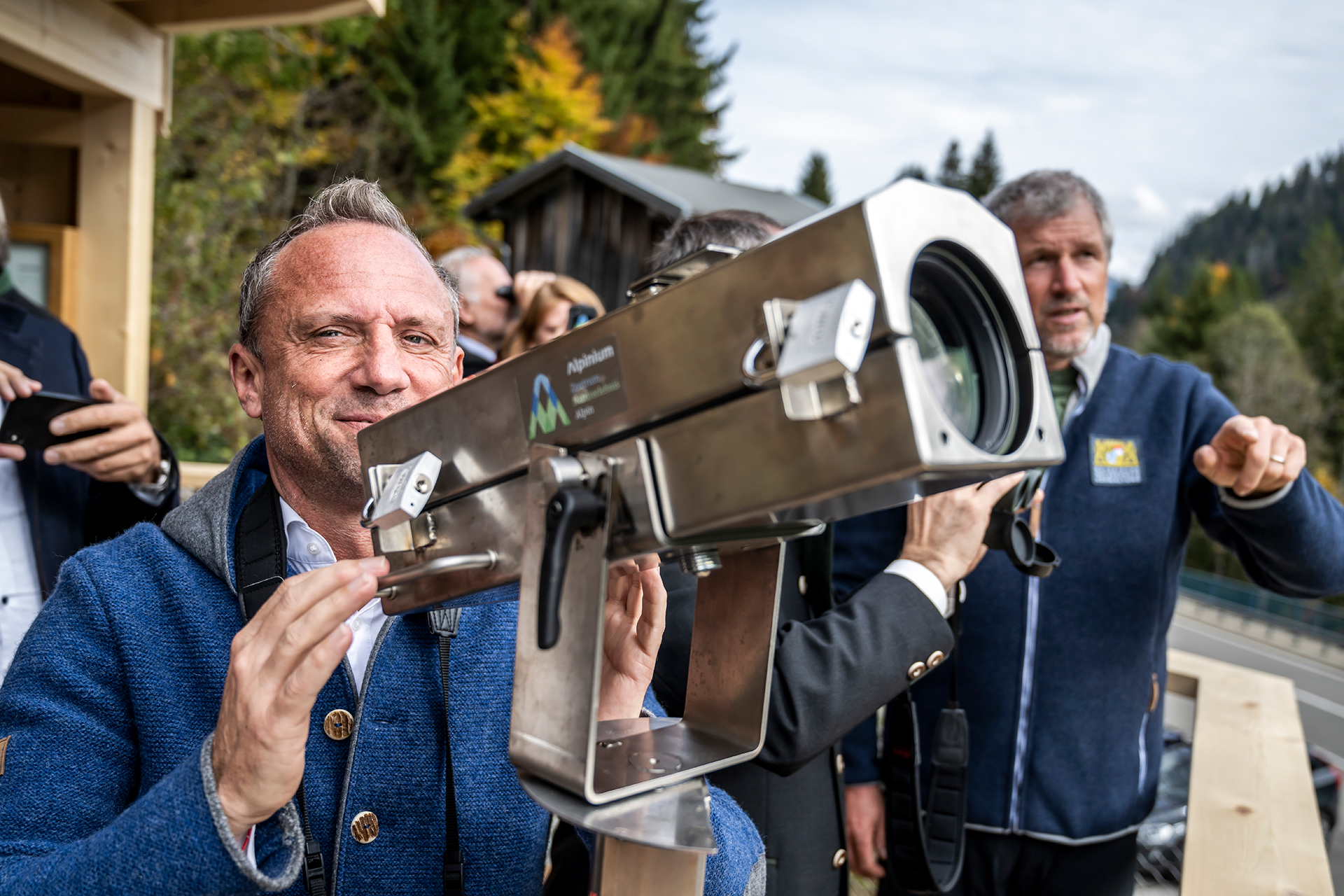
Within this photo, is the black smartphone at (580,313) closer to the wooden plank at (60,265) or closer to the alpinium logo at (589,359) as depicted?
the wooden plank at (60,265)

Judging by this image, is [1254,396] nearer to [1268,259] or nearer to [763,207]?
[763,207]

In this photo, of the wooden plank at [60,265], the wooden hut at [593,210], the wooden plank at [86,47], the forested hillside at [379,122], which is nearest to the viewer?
the wooden plank at [86,47]

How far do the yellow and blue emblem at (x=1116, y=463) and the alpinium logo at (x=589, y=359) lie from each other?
71.6 inches

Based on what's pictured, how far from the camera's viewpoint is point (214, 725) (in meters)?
1.44

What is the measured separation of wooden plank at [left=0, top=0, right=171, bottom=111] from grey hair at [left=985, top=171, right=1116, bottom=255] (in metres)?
2.94

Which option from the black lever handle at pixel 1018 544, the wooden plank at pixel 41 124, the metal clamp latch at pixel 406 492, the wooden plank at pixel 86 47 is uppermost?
the wooden plank at pixel 86 47

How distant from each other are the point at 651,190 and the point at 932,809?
10.4 m

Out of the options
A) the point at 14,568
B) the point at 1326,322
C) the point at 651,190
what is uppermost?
the point at 1326,322

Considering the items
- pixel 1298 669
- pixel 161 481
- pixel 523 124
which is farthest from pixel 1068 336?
pixel 1298 669

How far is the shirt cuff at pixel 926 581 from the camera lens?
1.80m

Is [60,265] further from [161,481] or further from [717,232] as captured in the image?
[717,232]

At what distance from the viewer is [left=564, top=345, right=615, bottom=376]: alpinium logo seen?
3.27 ft

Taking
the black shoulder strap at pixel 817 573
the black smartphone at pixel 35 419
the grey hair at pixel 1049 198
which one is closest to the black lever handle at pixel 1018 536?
the black shoulder strap at pixel 817 573

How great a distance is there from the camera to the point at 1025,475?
6.23 feet
